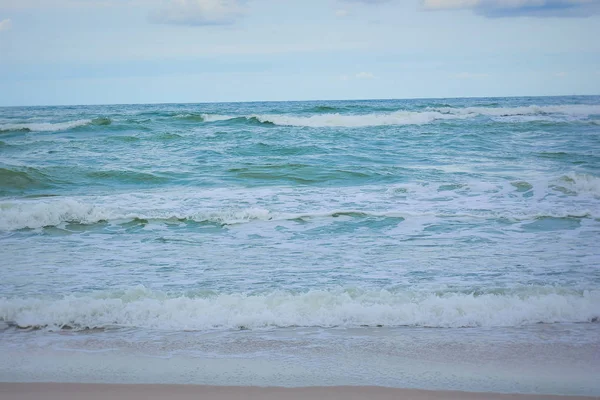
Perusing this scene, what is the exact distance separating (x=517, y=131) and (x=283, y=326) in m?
19.8

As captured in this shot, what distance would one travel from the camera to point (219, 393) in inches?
132

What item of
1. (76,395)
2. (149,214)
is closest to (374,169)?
(149,214)

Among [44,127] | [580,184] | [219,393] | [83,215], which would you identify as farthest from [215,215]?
[44,127]

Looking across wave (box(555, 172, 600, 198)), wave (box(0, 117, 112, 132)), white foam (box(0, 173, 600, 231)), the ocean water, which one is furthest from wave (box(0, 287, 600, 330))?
wave (box(0, 117, 112, 132))

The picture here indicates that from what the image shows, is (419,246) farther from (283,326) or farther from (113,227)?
(113,227)

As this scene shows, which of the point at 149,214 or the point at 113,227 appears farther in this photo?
the point at 149,214

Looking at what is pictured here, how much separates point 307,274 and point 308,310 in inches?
44.3

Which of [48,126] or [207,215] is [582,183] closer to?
[207,215]

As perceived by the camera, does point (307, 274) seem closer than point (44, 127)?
Yes

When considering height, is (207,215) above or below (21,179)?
below

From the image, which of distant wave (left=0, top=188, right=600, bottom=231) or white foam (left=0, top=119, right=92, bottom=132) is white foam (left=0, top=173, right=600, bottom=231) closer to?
distant wave (left=0, top=188, right=600, bottom=231)

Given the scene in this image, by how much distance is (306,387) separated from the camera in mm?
3408

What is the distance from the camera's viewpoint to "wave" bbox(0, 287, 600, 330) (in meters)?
4.49

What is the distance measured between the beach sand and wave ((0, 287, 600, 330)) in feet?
3.52
